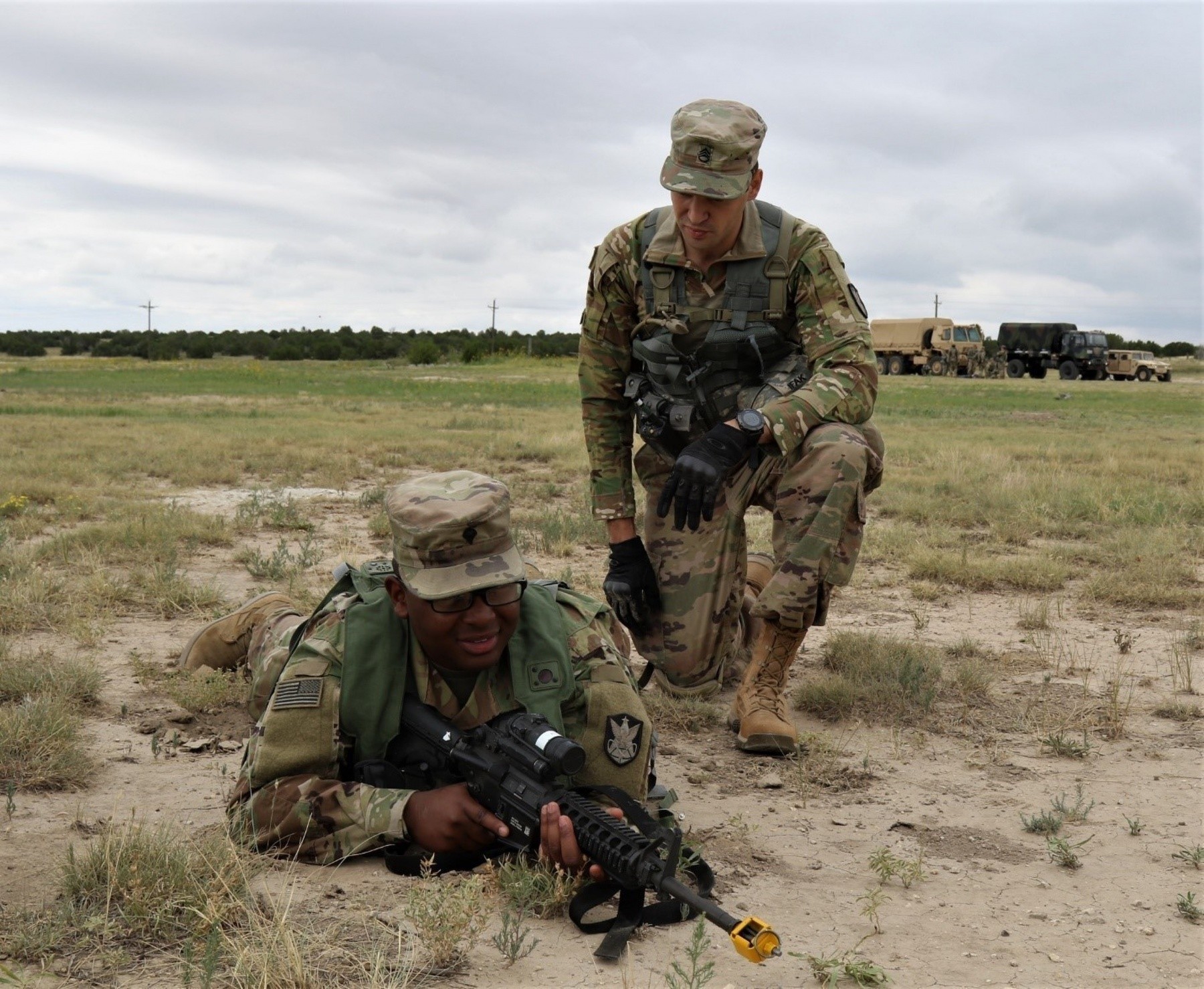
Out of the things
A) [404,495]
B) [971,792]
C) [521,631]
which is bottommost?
[971,792]

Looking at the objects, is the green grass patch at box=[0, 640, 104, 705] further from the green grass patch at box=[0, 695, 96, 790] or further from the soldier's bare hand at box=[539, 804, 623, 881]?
the soldier's bare hand at box=[539, 804, 623, 881]

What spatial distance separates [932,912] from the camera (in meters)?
2.88

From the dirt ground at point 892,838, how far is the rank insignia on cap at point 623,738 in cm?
33

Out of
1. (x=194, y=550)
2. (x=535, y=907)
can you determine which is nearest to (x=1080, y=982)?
(x=535, y=907)

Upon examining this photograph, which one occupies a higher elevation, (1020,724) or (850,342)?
(850,342)

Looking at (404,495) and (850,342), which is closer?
(404,495)

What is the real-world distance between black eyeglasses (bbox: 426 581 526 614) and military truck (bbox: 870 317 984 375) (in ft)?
151

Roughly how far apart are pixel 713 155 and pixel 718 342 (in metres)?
0.68

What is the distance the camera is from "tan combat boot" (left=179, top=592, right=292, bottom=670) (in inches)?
178

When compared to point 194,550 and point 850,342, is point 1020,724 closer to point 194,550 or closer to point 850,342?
point 850,342

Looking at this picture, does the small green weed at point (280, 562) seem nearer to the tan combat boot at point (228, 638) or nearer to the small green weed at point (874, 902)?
the tan combat boot at point (228, 638)

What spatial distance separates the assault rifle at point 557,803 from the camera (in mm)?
2559

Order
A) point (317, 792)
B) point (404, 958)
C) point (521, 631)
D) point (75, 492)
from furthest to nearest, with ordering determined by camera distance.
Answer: point (75, 492) < point (521, 631) < point (317, 792) < point (404, 958)

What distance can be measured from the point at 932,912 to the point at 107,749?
2503 mm
